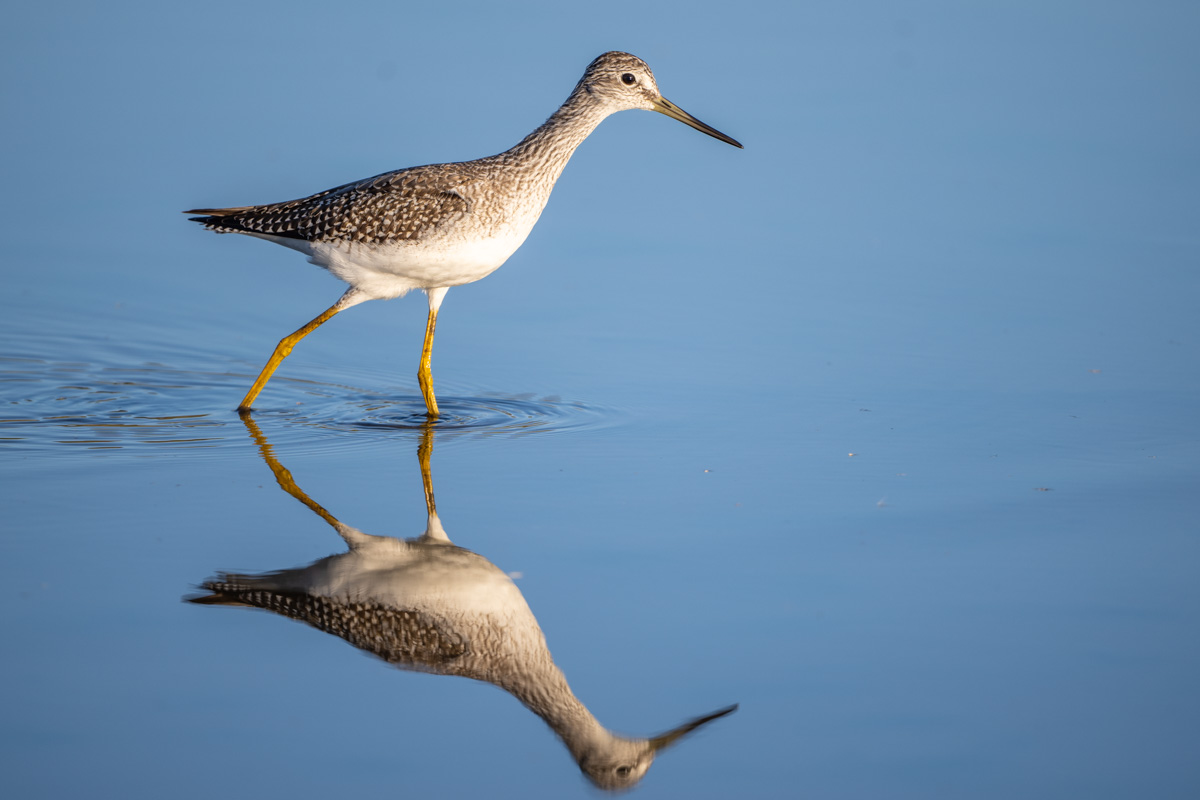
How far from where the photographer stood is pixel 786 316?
10945mm

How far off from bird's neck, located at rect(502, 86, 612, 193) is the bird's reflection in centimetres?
340

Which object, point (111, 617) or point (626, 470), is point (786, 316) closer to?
point (626, 470)

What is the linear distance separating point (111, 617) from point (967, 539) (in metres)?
4.33

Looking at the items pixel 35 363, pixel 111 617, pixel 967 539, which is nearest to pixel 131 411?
pixel 35 363

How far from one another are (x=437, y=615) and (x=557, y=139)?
4.39 m

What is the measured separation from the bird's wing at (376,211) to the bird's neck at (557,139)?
0.48m

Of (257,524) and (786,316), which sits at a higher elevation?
(786,316)

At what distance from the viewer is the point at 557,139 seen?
957 cm

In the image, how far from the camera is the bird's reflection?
537cm

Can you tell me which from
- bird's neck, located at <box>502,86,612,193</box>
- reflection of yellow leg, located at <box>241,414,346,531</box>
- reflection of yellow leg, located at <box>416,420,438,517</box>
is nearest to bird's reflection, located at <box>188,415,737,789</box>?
reflection of yellow leg, located at <box>241,414,346,531</box>

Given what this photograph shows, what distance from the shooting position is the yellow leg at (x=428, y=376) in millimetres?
9219

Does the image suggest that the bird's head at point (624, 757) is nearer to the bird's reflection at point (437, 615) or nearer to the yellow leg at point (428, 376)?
the bird's reflection at point (437, 615)

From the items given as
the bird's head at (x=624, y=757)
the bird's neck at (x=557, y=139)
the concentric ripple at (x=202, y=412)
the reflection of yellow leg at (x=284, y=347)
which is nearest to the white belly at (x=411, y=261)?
the reflection of yellow leg at (x=284, y=347)

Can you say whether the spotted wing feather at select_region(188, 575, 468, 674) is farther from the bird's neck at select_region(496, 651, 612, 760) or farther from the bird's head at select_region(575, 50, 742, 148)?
the bird's head at select_region(575, 50, 742, 148)
